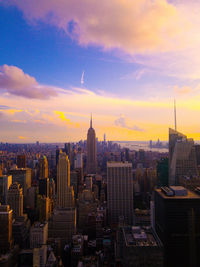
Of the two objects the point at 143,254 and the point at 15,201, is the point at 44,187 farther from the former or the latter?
the point at 143,254

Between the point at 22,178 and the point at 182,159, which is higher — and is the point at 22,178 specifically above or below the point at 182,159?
below

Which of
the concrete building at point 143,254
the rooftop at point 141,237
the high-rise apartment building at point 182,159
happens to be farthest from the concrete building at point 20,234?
the high-rise apartment building at point 182,159

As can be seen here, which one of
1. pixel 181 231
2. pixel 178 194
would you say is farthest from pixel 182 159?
pixel 181 231

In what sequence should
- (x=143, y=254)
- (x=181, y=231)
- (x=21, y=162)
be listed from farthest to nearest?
1. (x=21, y=162)
2. (x=181, y=231)
3. (x=143, y=254)

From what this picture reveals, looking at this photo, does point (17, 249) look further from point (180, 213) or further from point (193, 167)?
point (193, 167)

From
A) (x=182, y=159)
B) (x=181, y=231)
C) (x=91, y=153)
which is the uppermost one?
(x=182, y=159)

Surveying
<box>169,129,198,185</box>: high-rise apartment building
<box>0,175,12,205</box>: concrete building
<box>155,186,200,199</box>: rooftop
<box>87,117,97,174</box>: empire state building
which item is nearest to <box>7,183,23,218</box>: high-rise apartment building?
<box>0,175,12,205</box>: concrete building

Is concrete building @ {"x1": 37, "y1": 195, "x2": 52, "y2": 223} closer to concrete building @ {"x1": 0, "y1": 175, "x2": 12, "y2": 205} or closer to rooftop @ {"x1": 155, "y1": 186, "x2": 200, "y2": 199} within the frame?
concrete building @ {"x1": 0, "y1": 175, "x2": 12, "y2": 205}

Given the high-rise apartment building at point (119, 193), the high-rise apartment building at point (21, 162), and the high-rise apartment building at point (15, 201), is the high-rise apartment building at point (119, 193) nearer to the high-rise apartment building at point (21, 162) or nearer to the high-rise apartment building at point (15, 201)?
the high-rise apartment building at point (15, 201)
